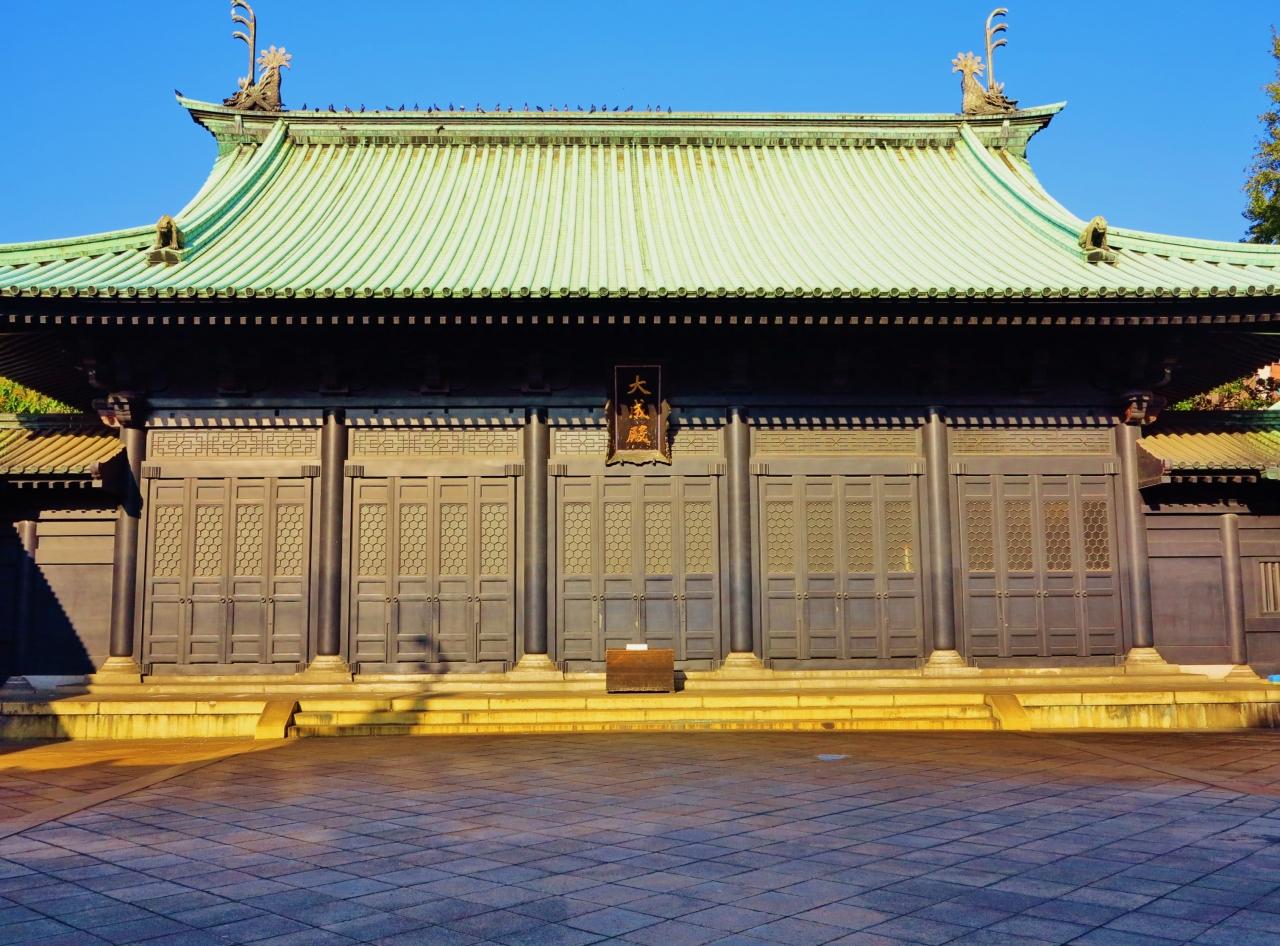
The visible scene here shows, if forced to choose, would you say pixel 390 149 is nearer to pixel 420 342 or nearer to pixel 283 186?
pixel 283 186

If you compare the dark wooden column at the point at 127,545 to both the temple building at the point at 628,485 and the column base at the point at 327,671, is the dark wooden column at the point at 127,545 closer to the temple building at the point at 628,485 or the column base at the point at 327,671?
the temple building at the point at 628,485

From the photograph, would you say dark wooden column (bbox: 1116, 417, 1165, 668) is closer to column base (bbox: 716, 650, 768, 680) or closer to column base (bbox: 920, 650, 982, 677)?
column base (bbox: 920, 650, 982, 677)

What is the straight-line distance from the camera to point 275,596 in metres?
14.9

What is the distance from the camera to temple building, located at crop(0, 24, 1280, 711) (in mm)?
14734

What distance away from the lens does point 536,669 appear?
14.7 meters

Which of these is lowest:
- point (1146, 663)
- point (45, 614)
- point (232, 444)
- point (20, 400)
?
point (1146, 663)

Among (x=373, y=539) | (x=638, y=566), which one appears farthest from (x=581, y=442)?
(x=373, y=539)

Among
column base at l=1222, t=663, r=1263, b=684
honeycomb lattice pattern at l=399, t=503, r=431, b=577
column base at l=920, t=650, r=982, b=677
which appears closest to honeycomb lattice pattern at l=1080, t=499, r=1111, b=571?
column base at l=1222, t=663, r=1263, b=684

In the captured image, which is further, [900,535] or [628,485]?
[900,535]

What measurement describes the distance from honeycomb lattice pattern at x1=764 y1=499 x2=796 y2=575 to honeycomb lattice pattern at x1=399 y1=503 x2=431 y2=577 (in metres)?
5.19

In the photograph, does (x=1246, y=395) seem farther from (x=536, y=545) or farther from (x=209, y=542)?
(x=209, y=542)

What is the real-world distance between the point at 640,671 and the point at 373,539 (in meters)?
4.57

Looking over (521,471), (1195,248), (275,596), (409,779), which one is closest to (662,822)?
(409,779)

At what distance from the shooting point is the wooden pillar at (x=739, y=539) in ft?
48.9
